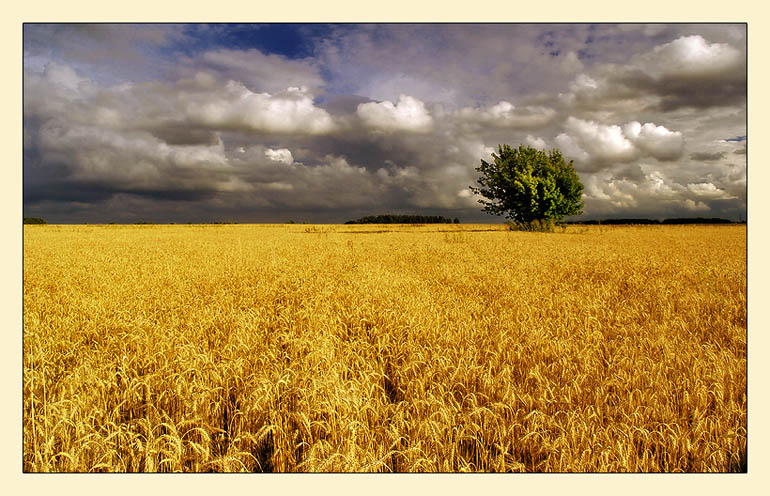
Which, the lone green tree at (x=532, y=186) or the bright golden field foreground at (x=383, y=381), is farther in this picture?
the lone green tree at (x=532, y=186)

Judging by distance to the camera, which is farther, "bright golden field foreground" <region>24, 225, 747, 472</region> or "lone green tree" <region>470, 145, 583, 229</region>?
"lone green tree" <region>470, 145, 583, 229</region>

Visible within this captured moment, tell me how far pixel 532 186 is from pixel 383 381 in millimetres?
46154

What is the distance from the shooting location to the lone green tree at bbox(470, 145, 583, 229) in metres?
46.2

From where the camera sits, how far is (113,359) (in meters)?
4.64

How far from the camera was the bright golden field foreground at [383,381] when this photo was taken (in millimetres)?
2861

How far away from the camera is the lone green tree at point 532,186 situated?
46.2 metres

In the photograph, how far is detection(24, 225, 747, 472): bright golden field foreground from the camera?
286 cm

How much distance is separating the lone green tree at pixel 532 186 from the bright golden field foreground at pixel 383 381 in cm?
4014

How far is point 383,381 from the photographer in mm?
4359

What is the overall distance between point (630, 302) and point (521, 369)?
4941 millimetres

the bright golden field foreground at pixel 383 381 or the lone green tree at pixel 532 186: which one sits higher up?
the lone green tree at pixel 532 186

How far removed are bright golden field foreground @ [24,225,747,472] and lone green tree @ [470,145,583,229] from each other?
4014cm

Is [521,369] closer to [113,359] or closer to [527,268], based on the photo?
[113,359]

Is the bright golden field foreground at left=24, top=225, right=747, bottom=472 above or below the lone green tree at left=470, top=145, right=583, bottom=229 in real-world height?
below
